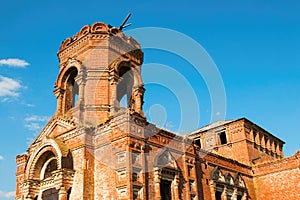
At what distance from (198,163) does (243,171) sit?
691 centimetres

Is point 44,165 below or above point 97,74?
below

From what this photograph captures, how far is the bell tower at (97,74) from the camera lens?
73.7 ft

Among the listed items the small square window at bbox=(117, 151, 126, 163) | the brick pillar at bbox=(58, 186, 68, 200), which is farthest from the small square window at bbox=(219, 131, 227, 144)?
the brick pillar at bbox=(58, 186, 68, 200)

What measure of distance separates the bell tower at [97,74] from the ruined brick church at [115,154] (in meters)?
0.06

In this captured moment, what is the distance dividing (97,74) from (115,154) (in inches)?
263

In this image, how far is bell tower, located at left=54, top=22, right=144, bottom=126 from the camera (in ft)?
73.7

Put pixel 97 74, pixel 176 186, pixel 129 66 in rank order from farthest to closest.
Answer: pixel 129 66, pixel 97 74, pixel 176 186

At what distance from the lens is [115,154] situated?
18.8m

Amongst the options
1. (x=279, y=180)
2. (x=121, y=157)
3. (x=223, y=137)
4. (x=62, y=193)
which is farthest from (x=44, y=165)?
(x=223, y=137)

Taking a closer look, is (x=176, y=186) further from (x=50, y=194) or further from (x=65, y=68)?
(x=65, y=68)

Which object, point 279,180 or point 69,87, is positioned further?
point 279,180

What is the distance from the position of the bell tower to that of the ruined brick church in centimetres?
6

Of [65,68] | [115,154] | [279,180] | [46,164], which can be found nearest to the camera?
[115,154]

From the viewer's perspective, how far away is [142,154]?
18875 millimetres
